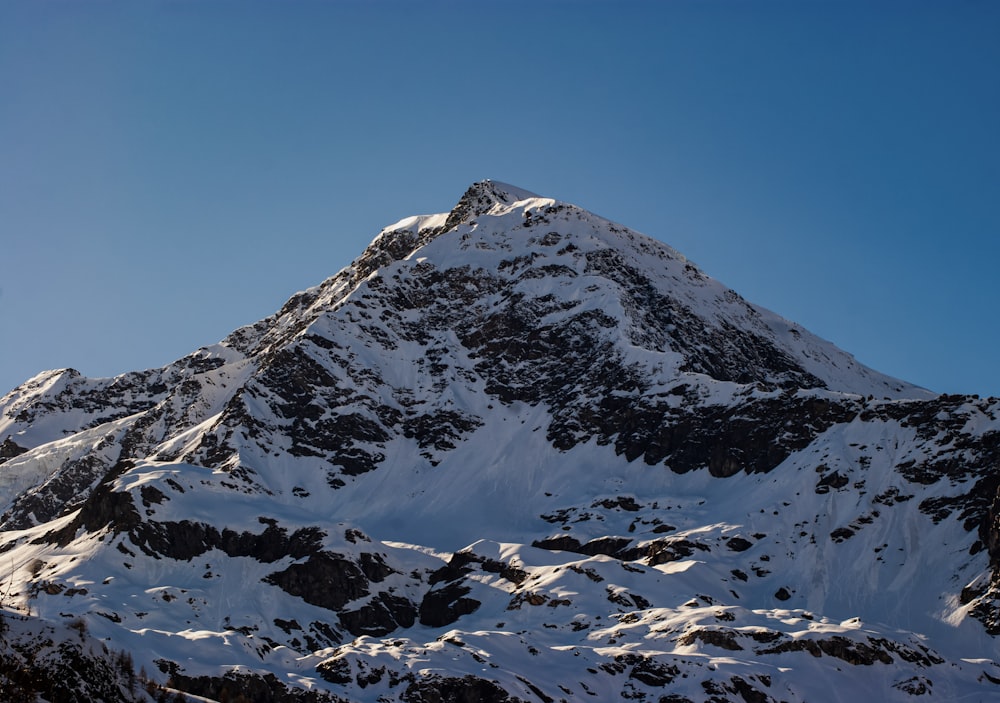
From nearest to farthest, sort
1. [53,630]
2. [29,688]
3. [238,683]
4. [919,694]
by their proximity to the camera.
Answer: [29,688] < [53,630] < [238,683] < [919,694]

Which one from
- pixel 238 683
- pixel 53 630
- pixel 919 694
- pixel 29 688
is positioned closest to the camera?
pixel 29 688

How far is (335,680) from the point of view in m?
188

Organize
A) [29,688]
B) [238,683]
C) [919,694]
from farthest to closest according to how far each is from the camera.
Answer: [919,694] → [238,683] → [29,688]

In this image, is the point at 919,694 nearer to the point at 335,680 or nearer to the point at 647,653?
the point at 647,653

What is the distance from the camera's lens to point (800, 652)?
652 feet

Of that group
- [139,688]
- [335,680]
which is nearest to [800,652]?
[335,680]

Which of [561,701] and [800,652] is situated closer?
[561,701]

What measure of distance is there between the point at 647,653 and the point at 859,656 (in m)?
25.3

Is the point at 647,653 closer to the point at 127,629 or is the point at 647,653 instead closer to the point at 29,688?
the point at 127,629

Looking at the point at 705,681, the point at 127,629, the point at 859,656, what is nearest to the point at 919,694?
the point at 859,656

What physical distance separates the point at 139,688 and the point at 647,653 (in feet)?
425

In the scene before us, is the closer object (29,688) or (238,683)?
(29,688)

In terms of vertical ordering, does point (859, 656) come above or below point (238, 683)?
above

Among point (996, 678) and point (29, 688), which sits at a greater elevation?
point (996, 678)
